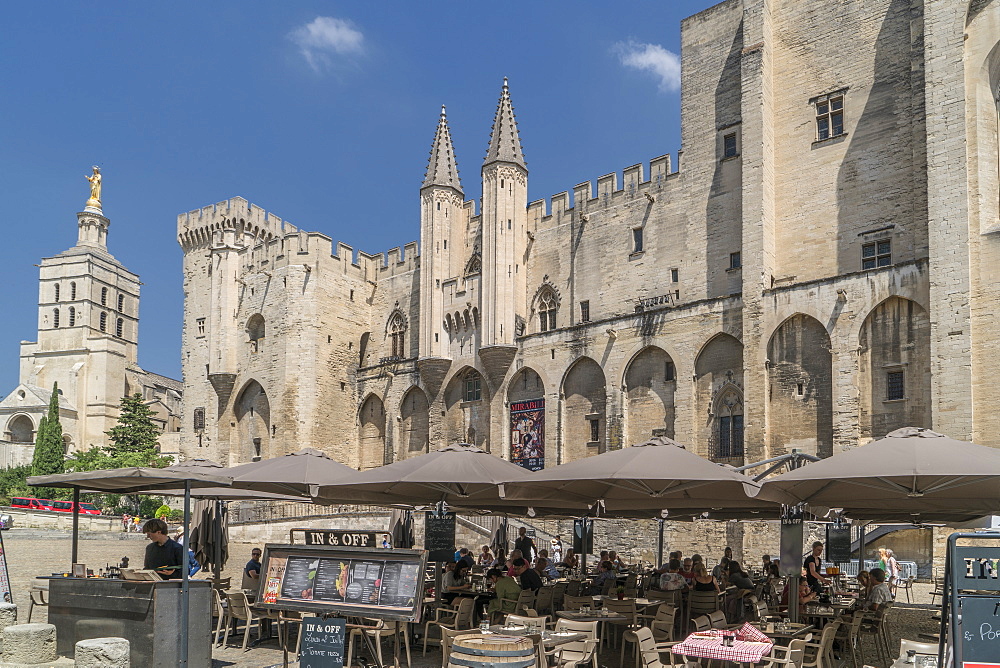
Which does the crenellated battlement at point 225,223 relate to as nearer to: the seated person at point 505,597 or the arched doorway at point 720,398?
the arched doorway at point 720,398

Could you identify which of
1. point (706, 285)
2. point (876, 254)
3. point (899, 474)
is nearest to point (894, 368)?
point (876, 254)

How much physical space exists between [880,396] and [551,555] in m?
10.3

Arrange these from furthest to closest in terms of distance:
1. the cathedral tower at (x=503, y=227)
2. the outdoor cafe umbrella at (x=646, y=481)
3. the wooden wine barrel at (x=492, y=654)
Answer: the cathedral tower at (x=503, y=227)
the outdoor cafe umbrella at (x=646, y=481)
the wooden wine barrel at (x=492, y=654)

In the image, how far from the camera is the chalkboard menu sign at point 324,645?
28.3 feet

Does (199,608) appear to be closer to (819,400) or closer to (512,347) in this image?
(819,400)

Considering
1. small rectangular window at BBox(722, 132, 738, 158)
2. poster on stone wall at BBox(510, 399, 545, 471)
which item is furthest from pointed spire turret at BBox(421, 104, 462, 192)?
small rectangular window at BBox(722, 132, 738, 158)

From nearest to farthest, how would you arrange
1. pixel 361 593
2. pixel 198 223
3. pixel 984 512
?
pixel 361 593 → pixel 984 512 → pixel 198 223

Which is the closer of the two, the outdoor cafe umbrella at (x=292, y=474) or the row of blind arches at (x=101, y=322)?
the outdoor cafe umbrella at (x=292, y=474)

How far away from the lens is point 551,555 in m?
25.9

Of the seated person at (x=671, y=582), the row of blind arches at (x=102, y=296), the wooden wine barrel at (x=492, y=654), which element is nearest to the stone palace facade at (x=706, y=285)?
the seated person at (x=671, y=582)

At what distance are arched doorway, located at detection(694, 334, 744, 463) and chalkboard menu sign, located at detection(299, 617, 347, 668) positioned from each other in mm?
22591

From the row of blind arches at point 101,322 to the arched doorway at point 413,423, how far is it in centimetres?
4724

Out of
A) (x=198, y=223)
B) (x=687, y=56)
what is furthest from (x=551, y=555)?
(x=198, y=223)

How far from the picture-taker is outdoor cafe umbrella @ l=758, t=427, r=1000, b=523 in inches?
381
